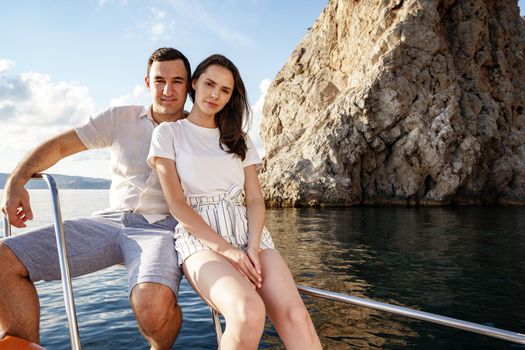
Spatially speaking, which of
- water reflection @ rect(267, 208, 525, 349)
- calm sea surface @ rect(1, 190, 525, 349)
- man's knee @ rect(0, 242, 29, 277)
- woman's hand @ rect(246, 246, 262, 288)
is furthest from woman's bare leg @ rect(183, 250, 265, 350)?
Answer: water reflection @ rect(267, 208, 525, 349)

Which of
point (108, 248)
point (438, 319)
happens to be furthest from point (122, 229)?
point (438, 319)

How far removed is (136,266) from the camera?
90.4 inches

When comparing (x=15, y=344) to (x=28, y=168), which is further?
Result: (x=28, y=168)

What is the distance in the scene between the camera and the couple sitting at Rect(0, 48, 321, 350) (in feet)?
6.92

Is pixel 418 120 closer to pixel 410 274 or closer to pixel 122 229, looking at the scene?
pixel 410 274

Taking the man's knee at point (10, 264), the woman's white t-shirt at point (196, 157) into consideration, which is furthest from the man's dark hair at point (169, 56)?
the man's knee at point (10, 264)

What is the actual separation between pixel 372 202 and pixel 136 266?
29761 mm

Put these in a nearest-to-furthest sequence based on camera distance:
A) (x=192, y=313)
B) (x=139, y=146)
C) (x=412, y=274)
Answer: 1. (x=139, y=146)
2. (x=192, y=313)
3. (x=412, y=274)

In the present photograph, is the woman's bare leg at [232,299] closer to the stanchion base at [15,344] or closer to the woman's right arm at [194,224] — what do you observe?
the woman's right arm at [194,224]

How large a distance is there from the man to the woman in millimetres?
188

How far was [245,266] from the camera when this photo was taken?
7.29 feet

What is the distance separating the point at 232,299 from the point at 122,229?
3.76ft

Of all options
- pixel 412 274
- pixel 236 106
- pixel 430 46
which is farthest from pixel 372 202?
pixel 236 106

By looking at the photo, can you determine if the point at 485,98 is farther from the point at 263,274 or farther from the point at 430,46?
the point at 263,274
